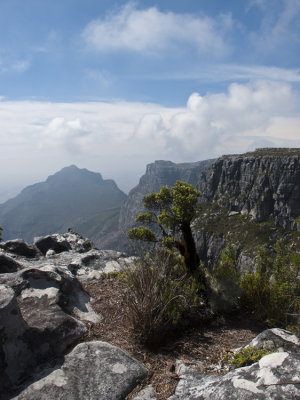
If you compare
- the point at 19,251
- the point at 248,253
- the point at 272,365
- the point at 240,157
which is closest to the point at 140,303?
the point at 272,365

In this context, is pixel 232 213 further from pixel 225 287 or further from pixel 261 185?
pixel 225 287

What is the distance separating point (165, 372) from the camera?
436 cm

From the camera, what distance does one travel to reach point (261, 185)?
493ft

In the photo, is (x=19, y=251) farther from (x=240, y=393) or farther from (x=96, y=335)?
(x=240, y=393)

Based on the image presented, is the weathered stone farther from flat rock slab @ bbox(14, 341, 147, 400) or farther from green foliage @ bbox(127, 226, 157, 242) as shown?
green foliage @ bbox(127, 226, 157, 242)

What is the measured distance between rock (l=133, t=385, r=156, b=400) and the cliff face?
441ft

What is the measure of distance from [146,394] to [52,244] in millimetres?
12382

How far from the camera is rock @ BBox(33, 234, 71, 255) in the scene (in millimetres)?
14988

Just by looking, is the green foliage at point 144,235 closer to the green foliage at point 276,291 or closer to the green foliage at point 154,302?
the green foliage at point 154,302

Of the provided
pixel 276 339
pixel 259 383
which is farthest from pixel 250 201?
pixel 259 383

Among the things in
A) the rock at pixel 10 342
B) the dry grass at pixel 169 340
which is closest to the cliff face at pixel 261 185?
the dry grass at pixel 169 340

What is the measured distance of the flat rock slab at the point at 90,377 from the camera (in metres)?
3.68

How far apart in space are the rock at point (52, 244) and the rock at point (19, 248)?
2.27ft

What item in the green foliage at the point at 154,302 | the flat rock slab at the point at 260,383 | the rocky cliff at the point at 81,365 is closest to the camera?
the flat rock slab at the point at 260,383
